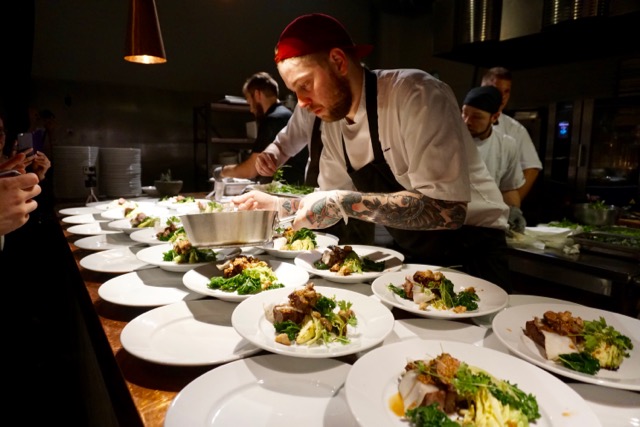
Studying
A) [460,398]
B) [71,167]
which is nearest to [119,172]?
[71,167]

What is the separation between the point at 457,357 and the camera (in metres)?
1.02

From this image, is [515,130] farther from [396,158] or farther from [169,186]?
[169,186]

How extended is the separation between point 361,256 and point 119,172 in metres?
3.94

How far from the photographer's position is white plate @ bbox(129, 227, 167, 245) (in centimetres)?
216

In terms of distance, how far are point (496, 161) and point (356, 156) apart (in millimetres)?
2228

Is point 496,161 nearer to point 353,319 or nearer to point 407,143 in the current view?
point 407,143

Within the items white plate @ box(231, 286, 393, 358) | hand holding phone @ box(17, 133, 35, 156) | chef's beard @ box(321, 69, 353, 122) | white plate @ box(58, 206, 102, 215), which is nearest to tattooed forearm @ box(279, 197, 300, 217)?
chef's beard @ box(321, 69, 353, 122)

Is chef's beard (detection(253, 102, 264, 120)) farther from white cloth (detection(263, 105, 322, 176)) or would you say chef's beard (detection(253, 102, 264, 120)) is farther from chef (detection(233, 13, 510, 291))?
chef (detection(233, 13, 510, 291))

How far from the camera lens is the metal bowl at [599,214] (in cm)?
363

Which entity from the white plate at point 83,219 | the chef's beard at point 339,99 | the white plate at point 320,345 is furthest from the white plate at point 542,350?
the white plate at point 83,219

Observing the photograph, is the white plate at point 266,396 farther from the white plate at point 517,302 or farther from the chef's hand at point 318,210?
the chef's hand at point 318,210

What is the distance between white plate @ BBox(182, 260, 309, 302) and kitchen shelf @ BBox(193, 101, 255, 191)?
486 cm

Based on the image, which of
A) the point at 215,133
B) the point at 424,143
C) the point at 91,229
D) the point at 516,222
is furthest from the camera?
the point at 215,133

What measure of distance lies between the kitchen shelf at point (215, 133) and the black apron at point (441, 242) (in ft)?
14.8
